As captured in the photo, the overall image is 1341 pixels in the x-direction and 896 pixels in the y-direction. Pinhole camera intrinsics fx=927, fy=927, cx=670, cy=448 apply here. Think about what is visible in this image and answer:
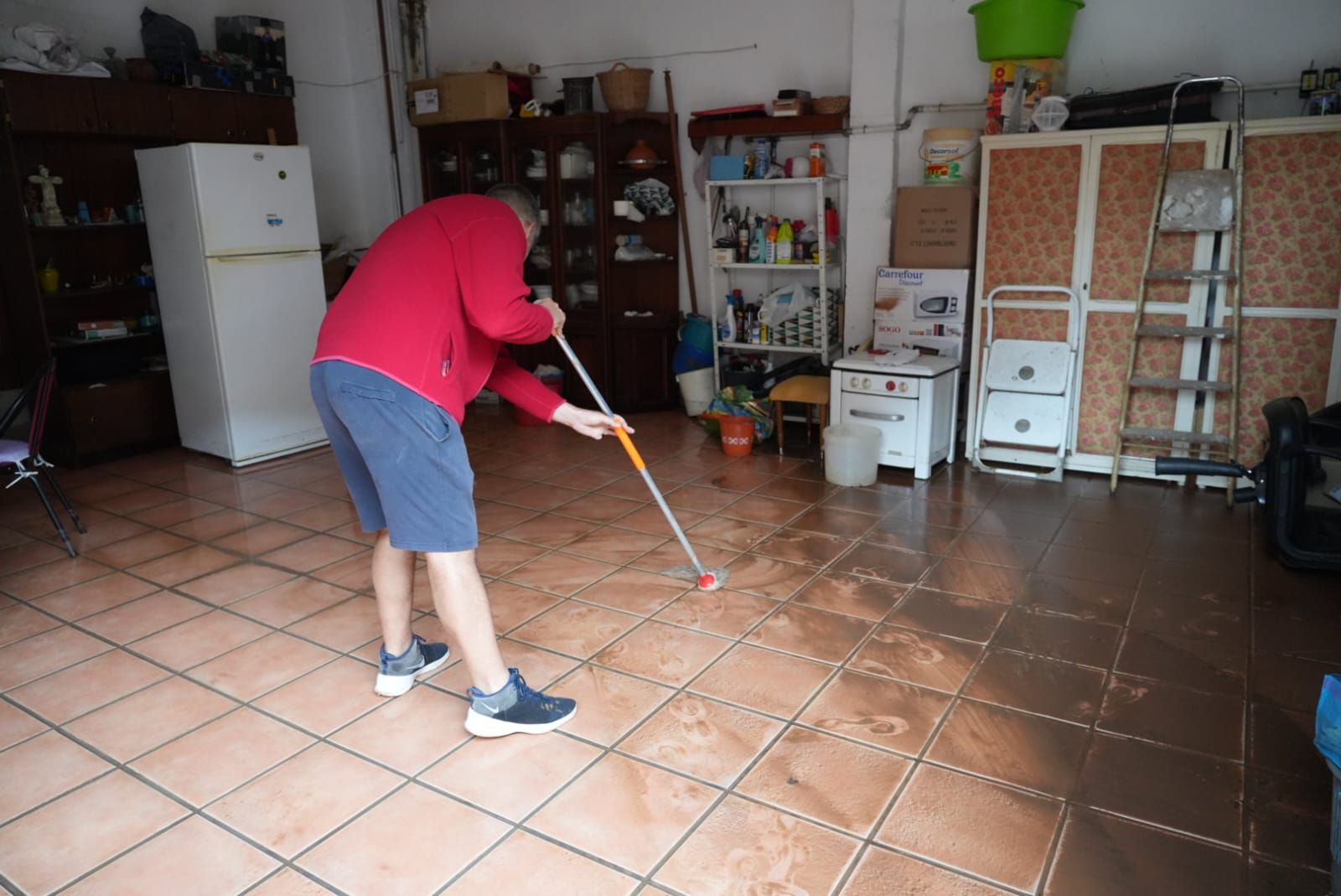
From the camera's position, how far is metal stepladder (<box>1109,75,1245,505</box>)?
4.14 metres

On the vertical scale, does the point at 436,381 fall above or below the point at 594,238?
below

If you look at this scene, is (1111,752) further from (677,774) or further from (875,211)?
(875,211)

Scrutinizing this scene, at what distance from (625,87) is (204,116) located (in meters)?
2.54

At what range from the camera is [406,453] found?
92.0 inches

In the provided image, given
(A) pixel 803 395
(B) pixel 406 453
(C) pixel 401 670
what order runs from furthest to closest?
(A) pixel 803 395 → (C) pixel 401 670 → (B) pixel 406 453

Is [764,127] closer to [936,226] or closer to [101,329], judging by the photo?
[936,226]

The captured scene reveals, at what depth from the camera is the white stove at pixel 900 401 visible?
15.4ft

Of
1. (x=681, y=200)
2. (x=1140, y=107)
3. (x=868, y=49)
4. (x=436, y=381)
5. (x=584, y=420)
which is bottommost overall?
(x=584, y=420)

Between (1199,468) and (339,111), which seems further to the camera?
(339,111)

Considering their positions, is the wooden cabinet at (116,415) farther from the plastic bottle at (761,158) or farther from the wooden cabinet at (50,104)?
the plastic bottle at (761,158)

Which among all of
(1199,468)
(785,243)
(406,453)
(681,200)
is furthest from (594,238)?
(406,453)

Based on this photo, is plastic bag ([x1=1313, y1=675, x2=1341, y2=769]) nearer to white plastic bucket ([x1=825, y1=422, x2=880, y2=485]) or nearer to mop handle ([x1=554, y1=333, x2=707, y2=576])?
mop handle ([x1=554, y1=333, x2=707, y2=576])

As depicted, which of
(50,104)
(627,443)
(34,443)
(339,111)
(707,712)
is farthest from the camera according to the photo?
(339,111)

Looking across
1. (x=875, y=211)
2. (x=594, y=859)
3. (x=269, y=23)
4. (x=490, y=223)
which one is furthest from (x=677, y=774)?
(x=269, y=23)
